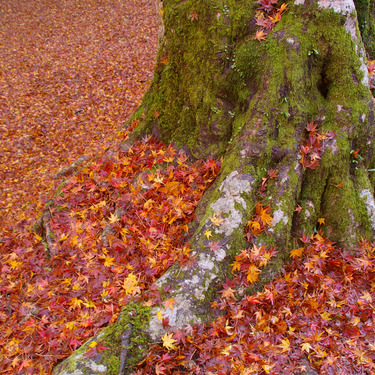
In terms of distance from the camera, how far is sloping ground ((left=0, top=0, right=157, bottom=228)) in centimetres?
635

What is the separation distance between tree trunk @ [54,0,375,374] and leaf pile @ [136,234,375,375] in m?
0.15

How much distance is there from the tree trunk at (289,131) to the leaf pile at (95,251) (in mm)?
361

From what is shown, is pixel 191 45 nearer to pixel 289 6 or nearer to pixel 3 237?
pixel 289 6

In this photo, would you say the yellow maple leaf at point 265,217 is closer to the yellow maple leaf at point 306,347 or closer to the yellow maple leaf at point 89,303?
the yellow maple leaf at point 306,347

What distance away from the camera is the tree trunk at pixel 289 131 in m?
2.97

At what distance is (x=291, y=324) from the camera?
2.68 m

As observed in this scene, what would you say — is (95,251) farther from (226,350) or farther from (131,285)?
(226,350)

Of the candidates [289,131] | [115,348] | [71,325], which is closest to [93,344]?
[115,348]

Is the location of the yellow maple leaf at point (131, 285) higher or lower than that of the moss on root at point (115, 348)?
higher

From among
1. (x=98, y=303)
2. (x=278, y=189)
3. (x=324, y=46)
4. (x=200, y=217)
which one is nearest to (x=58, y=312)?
(x=98, y=303)

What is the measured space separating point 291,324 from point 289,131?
1.85 metres

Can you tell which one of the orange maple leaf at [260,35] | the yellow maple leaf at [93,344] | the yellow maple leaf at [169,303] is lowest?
the yellow maple leaf at [93,344]

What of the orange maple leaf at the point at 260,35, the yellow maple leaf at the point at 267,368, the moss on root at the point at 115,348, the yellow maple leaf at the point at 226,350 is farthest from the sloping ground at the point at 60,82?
the yellow maple leaf at the point at 267,368

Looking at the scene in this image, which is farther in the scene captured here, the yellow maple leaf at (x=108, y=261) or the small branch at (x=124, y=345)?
the yellow maple leaf at (x=108, y=261)
